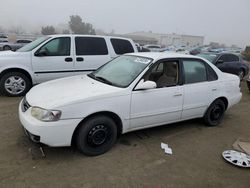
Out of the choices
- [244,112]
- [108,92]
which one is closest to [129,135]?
[108,92]

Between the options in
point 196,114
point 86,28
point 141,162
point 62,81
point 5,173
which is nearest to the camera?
point 5,173

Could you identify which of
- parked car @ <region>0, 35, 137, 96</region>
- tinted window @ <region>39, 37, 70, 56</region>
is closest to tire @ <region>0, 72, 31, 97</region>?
parked car @ <region>0, 35, 137, 96</region>

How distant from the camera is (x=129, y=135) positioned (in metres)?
4.26

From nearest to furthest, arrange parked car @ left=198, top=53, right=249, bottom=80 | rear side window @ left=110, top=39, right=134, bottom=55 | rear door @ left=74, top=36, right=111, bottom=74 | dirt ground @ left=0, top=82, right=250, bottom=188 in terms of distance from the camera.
→ dirt ground @ left=0, top=82, right=250, bottom=188
rear door @ left=74, top=36, right=111, bottom=74
rear side window @ left=110, top=39, right=134, bottom=55
parked car @ left=198, top=53, right=249, bottom=80

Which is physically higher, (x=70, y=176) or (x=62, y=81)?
(x=62, y=81)

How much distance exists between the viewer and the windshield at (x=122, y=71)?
3.83m

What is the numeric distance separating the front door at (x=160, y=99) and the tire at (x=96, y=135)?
403 mm

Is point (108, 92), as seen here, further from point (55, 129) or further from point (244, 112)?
point (244, 112)

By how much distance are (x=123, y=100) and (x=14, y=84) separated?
3.91 meters

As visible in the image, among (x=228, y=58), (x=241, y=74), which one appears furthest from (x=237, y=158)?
(x=241, y=74)

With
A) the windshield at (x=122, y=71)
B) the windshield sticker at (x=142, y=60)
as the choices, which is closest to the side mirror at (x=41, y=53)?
the windshield at (x=122, y=71)

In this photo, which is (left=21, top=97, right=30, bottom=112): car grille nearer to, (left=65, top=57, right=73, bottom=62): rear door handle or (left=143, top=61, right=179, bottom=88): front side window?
(left=143, top=61, right=179, bottom=88): front side window

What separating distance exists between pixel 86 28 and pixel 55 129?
9438 centimetres

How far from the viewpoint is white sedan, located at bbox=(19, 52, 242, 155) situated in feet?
10.3
